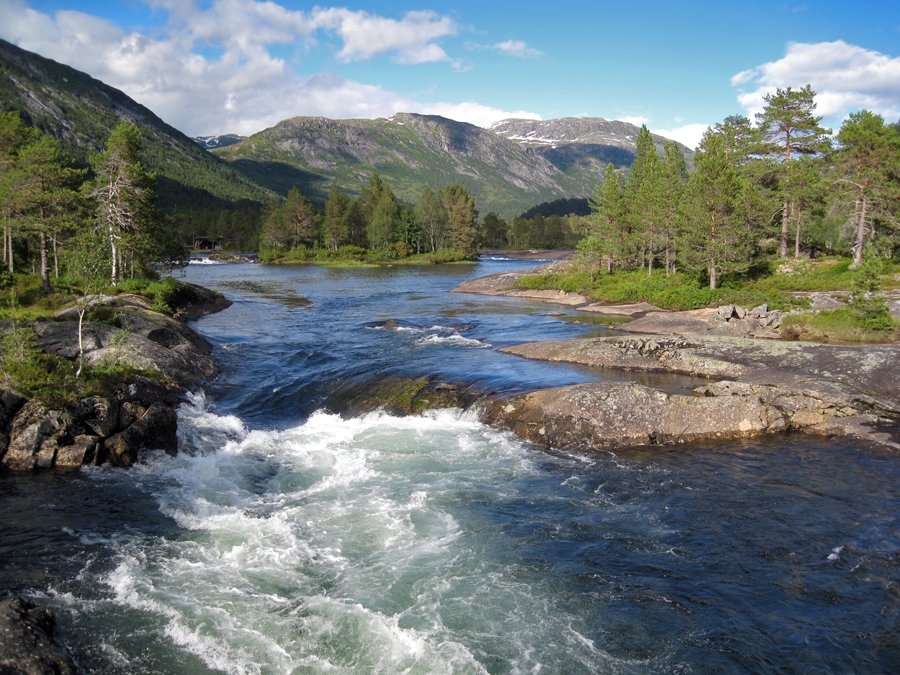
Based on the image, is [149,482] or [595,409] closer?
[149,482]

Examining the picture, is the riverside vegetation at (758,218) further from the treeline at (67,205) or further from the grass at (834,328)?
the treeline at (67,205)

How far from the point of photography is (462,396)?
75.7 feet

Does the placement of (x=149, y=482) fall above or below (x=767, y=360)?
below

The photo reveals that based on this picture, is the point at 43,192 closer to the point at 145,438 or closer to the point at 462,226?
the point at 145,438

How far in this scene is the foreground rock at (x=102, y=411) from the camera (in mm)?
16547

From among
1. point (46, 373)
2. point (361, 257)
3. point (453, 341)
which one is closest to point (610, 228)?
point (453, 341)

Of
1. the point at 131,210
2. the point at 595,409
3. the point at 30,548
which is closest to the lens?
the point at 30,548

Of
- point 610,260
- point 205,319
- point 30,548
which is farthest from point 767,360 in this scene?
point 610,260

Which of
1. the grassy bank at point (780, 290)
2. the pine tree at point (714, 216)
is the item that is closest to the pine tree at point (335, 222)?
the grassy bank at point (780, 290)

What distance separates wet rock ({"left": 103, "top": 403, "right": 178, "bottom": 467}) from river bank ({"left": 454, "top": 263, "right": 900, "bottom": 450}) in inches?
436

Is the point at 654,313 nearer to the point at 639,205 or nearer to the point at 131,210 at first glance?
the point at 639,205

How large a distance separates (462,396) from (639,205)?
49869 millimetres

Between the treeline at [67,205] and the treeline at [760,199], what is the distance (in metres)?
45.4

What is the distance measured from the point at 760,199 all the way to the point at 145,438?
2217 inches
